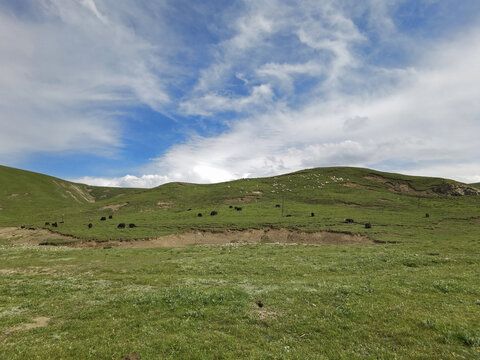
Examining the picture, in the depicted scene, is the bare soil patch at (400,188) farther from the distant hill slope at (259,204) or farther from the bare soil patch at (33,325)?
the bare soil patch at (33,325)

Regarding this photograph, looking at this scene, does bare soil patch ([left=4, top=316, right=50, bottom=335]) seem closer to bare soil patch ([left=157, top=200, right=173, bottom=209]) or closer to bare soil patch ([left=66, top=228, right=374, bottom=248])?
bare soil patch ([left=66, top=228, right=374, bottom=248])

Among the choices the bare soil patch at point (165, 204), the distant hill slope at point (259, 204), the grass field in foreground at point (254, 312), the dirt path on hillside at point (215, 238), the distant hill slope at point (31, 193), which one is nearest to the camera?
the grass field in foreground at point (254, 312)

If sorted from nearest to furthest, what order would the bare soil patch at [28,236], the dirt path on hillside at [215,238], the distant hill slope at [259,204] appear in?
the dirt path on hillside at [215,238] → the bare soil patch at [28,236] → the distant hill slope at [259,204]

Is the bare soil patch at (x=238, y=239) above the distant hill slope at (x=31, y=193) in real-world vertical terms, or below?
below

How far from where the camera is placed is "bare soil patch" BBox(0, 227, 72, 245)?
48.0 metres

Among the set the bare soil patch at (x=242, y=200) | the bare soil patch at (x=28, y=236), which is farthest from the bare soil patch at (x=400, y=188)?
the bare soil patch at (x=28, y=236)

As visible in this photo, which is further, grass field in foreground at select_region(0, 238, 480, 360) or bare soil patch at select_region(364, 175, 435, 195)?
bare soil patch at select_region(364, 175, 435, 195)

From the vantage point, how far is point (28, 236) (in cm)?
5178

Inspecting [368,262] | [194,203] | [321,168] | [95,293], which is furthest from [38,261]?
[321,168]

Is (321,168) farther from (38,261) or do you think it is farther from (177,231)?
(38,261)

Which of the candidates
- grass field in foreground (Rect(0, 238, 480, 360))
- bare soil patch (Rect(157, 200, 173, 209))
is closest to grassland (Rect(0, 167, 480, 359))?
grass field in foreground (Rect(0, 238, 480, 360))

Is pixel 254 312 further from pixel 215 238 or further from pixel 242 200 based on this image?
pixel 242 200

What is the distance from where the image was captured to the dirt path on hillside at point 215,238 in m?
43.4

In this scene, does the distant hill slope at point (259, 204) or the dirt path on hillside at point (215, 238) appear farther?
the distant hill slope at point (259, 204)
